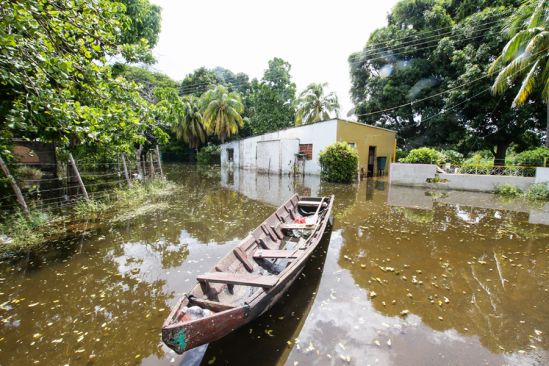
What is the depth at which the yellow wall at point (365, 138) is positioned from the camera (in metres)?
16.1

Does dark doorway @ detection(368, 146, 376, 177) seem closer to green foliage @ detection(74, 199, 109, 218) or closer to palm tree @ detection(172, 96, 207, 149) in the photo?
green foliage @ detection(74, 199, 109, 218)

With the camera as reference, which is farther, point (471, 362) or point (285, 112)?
point (285, 112)

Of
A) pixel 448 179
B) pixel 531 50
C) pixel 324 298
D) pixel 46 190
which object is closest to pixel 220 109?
pixel 46 190

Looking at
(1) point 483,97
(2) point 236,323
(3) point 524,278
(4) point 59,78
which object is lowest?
(3) point 524,278

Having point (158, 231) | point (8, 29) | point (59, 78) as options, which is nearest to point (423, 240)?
point (158, 231)

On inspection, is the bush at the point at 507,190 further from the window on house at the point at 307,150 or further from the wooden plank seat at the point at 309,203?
the window on house at the point at 307,150

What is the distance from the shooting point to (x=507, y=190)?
1125 cm

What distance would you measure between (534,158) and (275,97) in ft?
70.3

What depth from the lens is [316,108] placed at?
25.1 m

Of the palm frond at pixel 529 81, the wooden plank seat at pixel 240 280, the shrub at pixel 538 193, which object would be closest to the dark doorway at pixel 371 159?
the palm frond at pixel 529 81

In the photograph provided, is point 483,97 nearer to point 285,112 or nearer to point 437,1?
point 437,1

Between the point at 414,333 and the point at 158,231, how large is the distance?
19.9ft

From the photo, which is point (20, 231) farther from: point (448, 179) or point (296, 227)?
point (448, 179)

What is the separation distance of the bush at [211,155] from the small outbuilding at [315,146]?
32.7 feet
